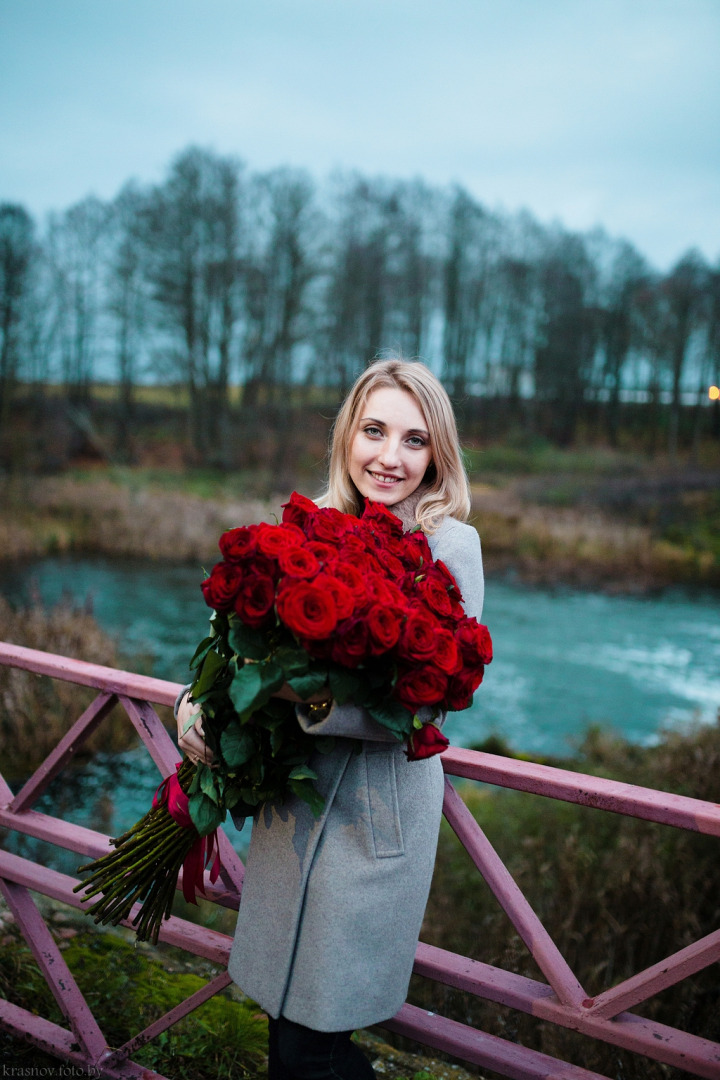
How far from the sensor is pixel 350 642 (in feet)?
4.16

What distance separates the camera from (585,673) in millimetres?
12148

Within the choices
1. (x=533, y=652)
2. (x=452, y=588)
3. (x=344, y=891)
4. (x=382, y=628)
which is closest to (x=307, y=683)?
(x=382, y=628)

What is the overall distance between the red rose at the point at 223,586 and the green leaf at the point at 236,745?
0.25 meters

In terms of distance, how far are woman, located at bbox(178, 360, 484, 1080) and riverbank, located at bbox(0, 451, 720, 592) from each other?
47.4ft

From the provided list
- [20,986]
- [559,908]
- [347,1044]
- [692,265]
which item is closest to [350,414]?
[347,1044]

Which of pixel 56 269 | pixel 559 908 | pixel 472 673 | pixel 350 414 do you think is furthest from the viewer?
pixel 56 269

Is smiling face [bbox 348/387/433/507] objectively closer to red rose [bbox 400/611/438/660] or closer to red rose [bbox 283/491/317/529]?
red rose [bbox 283/491/317/529]

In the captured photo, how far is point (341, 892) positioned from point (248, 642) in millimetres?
574

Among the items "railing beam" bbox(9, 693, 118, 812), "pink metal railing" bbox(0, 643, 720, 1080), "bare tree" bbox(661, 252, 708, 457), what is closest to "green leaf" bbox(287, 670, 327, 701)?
"pink metal railing" bbox(0, 643, 720, 1080)

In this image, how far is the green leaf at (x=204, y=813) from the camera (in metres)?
1.52

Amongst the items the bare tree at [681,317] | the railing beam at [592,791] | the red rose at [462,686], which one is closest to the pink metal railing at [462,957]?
the railing beam at [592,791]

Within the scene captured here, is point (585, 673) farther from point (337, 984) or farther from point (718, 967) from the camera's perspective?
point (337, 984)

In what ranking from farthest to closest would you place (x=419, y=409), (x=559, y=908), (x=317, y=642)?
1. (x=559, y=908)
2. (x=419, y=409)
3. (x=317, y=642)

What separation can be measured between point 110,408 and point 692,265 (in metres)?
21.0
